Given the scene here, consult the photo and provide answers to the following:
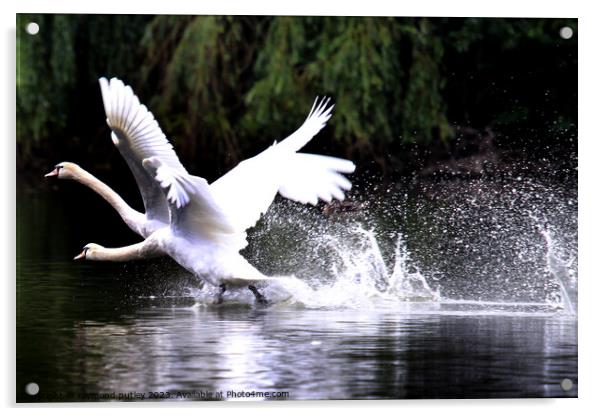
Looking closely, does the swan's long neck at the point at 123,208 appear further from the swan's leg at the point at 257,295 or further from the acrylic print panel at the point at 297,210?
the swan's leg at the point at 257,295

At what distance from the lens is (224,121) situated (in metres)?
11.0

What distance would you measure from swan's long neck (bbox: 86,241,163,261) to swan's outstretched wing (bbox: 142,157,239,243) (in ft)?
0.87

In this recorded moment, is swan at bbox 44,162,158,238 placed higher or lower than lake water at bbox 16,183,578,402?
higher

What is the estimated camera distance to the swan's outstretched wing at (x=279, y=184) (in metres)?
8.27

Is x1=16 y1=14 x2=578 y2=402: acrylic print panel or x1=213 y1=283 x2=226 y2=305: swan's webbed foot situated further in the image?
x1=213 y1=283 x2=226 y2=305: swan's webbed foot

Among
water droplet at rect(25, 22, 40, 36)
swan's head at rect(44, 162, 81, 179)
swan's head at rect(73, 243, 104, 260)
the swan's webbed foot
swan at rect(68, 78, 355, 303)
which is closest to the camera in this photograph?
water droplet at rect(25, 22, 40, 36)

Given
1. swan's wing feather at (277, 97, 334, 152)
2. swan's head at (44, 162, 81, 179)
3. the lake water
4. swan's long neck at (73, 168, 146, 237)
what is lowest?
the lake water

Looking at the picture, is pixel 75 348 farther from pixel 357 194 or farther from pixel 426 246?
pixel 357 194

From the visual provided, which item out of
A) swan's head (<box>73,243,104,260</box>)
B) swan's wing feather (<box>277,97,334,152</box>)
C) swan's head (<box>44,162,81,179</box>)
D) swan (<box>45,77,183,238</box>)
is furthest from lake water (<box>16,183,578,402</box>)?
swan's wing feather (<box>277,97,334,152</box>)

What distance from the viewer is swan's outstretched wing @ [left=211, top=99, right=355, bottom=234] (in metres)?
8.27

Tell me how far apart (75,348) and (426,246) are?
2.85 meters

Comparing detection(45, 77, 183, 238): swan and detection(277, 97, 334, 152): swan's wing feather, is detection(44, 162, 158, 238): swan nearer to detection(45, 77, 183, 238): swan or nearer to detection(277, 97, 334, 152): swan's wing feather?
detection(45, 77, 183, 238): swan

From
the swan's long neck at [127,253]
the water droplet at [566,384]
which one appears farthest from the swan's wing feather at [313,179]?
the water droplet at [566,384]
